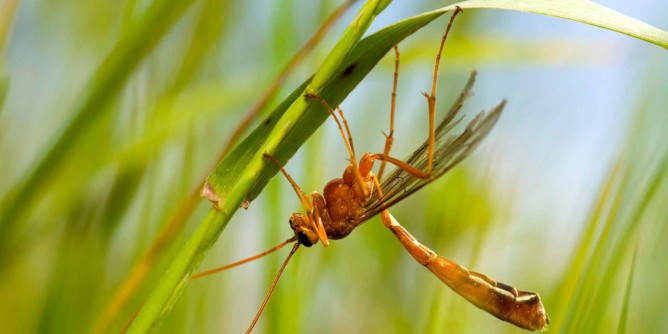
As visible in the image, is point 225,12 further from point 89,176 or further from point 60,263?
point 60,263

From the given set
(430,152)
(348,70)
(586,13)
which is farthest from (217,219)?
(430,152)

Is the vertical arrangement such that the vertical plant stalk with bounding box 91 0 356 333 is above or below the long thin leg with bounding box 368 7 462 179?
below

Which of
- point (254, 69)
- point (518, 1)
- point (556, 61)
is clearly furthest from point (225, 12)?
point (518, 1)

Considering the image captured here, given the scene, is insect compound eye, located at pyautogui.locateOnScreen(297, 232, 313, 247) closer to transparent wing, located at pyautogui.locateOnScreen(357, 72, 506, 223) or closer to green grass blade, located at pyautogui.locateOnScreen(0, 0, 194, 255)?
transparent wing, located at pyautogui.locateOnScreen(357, 72, 506, 223)

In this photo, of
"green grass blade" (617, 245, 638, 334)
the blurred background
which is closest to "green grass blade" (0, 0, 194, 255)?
the blurred background

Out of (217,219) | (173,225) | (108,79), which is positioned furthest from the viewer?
(173,225)

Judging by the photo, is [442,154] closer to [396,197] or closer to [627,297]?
[396,197]

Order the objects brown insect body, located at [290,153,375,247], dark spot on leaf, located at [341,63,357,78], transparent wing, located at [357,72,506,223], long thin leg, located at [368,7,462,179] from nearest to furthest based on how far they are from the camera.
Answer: dark spot on leaf, located at [341,63,357,78], transparent wing, located at [357,72,506,223], long thin leg, located at [368,7,462,179], brown insect body, located at [290,153,375,247]

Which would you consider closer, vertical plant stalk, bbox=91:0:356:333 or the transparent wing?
vertical plant stalk, bbox=91:0:356:333
